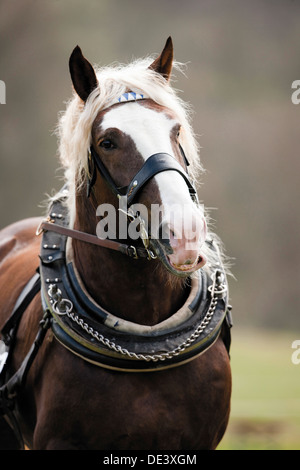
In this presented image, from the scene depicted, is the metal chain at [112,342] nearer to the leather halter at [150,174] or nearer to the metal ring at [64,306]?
the metal ring at [64,306]

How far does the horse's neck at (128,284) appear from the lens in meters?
2.77

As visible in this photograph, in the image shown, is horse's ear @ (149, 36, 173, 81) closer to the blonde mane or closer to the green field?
the blonde mane

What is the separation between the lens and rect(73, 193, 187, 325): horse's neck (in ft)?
9.09

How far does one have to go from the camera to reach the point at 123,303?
2.80m

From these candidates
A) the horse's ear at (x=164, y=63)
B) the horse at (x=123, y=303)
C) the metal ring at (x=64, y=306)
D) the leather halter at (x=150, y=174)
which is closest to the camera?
the leather halter at (x=150, y=174)

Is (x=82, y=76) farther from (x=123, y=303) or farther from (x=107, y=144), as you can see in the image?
(x=123, y=303)

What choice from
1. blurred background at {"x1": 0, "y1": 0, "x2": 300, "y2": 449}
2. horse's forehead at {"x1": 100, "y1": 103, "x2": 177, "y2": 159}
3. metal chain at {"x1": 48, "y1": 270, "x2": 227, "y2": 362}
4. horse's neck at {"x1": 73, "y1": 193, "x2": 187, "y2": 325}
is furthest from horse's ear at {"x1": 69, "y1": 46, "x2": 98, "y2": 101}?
blurred background at {"x1": 0, "y1": 0, "x2": 300, "y2": 449}

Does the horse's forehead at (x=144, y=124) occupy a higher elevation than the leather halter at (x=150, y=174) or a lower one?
higher

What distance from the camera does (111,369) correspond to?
8.95ft

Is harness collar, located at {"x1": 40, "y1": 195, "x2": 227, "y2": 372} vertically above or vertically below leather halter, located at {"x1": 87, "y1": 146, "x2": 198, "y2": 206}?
below

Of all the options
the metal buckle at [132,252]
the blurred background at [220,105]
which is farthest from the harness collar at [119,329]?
the blurred background at [220,105]

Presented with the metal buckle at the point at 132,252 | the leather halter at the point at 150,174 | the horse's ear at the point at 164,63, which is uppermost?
the horse's ear at the point at 164,63

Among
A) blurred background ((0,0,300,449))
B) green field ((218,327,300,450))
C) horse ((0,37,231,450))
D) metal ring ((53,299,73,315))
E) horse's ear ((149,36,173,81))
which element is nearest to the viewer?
horse ((0,37,231,450))

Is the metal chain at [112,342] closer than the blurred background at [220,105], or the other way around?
the metal chain at [112,342]
